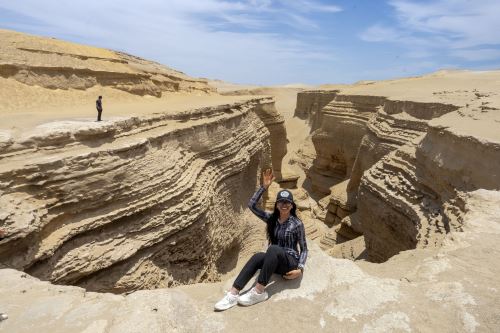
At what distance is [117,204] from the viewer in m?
6.69

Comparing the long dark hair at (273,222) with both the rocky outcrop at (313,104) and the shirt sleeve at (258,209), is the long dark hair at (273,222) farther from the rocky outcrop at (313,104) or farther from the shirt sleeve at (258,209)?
the rocky outcrop at (313,104)

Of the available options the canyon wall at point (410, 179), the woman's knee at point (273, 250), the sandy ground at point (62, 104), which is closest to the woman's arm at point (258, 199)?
the woman's knee at point (273, 250)

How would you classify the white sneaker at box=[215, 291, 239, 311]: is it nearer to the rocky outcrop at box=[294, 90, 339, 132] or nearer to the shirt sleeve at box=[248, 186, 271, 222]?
the shirt sleeve at box=[248, 186, 271, 222]

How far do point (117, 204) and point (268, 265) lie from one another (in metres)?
3.53

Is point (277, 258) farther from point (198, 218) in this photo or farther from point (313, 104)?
point (313, 104)

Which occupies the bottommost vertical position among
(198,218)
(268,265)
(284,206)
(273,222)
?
(198,218)

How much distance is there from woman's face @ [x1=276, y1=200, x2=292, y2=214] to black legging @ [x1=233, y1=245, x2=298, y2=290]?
0.41 m

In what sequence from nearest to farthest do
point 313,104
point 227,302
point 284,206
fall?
point 227,302, point 284,206, point 313,104

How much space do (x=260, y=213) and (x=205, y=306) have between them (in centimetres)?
121

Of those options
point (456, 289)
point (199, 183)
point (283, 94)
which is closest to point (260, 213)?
point (456, 289)

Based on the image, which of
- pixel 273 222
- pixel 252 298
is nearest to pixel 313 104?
pixel 273 222

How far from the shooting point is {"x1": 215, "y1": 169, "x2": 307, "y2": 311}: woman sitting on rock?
409 cm

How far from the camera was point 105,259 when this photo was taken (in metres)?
6.30

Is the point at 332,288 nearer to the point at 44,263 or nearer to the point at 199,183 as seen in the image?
the point at 44,263
